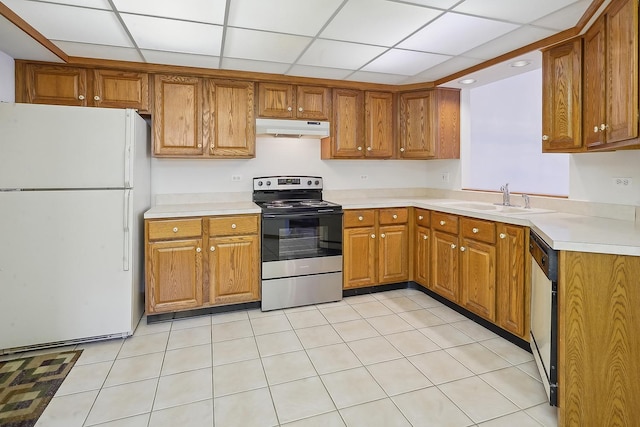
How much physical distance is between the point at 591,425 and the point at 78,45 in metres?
3.98

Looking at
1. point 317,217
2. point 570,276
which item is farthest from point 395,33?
point 570,276

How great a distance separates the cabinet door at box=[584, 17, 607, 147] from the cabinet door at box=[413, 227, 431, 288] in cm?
155

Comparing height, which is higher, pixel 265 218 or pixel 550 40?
pixel 550 40

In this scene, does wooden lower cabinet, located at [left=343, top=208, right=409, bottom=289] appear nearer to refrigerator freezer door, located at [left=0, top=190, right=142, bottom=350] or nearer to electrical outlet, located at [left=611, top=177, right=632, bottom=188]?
electrical outlet, located at [left=611, top=177, right=632, bottom=188]

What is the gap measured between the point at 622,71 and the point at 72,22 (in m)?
3.28

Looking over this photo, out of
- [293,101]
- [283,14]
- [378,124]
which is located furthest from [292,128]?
[283,14]

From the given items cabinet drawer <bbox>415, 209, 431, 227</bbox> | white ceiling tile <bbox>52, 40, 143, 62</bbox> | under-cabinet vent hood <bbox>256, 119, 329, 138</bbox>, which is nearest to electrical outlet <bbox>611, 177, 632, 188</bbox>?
cabinet drawer <bbox>415, 209, 431, 227</bbox>

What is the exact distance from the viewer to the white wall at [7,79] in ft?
8.82

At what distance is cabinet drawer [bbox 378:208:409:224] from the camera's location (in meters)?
3.62

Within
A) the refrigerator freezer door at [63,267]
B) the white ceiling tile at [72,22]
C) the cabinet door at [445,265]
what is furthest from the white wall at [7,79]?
the cabinet door at [445,265]

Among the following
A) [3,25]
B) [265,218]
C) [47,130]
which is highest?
[3,25]

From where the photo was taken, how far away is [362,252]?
359 cm

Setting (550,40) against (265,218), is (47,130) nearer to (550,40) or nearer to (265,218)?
(265,218)

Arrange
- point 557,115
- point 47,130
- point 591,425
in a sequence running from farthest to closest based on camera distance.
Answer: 1. point 557,115
2. point 47,130
3. point 591,425
